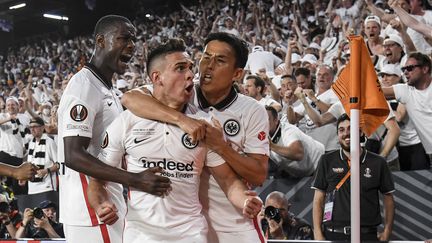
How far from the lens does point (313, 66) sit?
10094 millimetres

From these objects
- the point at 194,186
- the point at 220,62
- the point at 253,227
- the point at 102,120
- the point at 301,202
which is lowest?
the point at 301,202

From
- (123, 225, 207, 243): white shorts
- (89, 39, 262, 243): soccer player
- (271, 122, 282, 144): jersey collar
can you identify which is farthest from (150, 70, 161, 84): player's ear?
(271, 122, 282, 144): jersey collar

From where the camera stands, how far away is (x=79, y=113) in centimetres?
405

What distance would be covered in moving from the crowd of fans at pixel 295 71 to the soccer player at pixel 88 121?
812 millimetres

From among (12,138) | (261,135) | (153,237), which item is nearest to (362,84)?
(261,135)

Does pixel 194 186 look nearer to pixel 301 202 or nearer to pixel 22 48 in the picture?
pixel 301 202

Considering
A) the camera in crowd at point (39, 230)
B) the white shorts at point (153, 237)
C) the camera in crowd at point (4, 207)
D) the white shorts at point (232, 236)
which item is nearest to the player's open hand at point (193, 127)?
the white shorts at point (153, 237)

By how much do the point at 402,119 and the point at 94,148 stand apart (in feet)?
13.1

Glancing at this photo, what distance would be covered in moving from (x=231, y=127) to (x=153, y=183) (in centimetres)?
58

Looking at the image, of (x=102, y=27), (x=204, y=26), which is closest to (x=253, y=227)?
(x=102, y=27)

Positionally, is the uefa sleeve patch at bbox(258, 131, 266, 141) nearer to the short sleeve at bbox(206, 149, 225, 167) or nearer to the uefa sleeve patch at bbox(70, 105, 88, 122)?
the short sleeve at bbox(206, 149, 225, 167)

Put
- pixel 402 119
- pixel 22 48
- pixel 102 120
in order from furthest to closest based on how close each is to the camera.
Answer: pixel 22 48 → pixel 402 119 → pixel 102 120

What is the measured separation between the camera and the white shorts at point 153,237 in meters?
Result: 3.30

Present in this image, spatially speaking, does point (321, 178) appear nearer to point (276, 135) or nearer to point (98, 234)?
point (276, 135)
